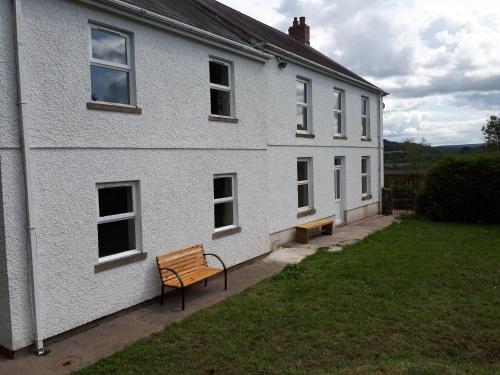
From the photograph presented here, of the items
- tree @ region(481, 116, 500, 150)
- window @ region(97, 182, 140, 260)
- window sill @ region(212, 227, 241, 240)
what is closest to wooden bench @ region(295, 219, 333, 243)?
window sill @ region(212, 227, 241, 240)

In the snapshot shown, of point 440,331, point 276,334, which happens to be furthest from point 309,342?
point 440,331

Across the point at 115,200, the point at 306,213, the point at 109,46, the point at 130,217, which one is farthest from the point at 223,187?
the point at 306,213

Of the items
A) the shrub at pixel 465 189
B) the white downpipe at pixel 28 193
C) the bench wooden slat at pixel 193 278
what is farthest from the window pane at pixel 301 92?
the white downpipe at pixel 28 193

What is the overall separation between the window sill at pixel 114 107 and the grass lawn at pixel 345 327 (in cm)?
352

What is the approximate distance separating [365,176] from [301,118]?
6.45m

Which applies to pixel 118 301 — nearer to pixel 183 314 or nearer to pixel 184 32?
pixel 183 314

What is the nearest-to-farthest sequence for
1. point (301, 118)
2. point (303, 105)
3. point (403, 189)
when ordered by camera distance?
point (303, 105) → point (301, 118) → point (403, 189)

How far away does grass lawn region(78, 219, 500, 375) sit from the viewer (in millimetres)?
5250

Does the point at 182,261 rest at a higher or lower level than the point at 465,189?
lower

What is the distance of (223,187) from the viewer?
987cm

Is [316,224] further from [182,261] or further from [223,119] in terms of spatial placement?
[182,261]

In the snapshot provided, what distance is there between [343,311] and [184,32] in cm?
582

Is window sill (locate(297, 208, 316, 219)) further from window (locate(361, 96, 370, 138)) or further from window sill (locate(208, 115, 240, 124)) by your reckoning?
window (locate(361, 96, 370, 138))

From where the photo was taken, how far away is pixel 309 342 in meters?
5.88
